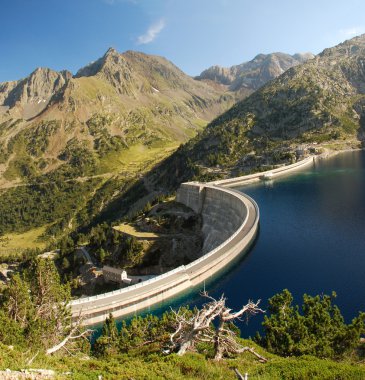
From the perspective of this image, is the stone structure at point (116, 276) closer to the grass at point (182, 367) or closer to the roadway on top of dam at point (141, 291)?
the roadway on top of dam at point (141, 291)

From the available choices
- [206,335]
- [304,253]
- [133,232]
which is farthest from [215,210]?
[206,335]

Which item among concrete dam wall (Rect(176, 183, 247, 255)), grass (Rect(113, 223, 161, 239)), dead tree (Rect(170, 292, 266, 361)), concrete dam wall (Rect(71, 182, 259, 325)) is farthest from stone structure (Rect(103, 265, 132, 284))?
dead tree (Rect(170, 292, 266, 361))

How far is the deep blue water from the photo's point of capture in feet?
203

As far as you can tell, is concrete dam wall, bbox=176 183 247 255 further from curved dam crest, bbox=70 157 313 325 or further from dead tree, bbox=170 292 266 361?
dead tree, bbox=170 292 266 361

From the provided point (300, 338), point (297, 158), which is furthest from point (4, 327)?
point (297, 158)

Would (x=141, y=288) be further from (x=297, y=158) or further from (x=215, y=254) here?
(x=297, y=158)

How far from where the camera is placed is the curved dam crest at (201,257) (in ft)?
188

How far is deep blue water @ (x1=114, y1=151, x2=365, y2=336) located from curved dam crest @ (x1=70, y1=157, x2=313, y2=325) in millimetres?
2337

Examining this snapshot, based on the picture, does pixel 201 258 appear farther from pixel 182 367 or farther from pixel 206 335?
pixel 182 367

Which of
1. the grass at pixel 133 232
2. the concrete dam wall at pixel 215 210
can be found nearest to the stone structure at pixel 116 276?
the grass at pixel 133 232

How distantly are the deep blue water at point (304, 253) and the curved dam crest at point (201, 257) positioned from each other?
2337 millimetres

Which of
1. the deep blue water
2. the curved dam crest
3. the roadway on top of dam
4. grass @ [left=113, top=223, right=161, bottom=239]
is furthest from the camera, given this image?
grass @ [left=113, top=223, right=161, bottom=239]

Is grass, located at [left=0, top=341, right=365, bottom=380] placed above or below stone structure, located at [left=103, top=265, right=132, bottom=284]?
above

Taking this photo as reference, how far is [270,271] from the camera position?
71562 mm
